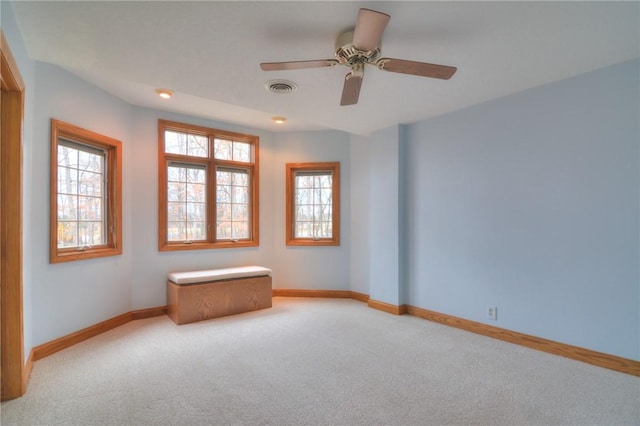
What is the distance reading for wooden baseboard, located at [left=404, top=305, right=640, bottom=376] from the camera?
2.39 meters

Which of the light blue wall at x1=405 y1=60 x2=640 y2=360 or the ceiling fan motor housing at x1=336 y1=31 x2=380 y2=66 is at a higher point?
the ceiling fan motor housing at x1=336 y1=31 x2=380 y2=66

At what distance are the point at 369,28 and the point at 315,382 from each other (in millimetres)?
2302

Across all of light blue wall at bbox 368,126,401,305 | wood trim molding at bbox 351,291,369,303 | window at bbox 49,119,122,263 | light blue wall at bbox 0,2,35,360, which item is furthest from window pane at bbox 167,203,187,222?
wood trim molding at bbox 351,291,369,303

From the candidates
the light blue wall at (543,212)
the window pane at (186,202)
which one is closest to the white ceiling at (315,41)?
the light blue wall at (543,212)

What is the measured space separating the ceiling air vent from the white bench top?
2.27 meters

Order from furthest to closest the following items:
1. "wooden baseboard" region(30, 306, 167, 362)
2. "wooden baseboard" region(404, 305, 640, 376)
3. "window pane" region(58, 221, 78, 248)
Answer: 1. "window pane" region(58, 221, 78, 248)
2. "wooden baseboard" region(30, 306, 167, 362)
3. "wooden baseboard" region(404, 305, 640, 376)

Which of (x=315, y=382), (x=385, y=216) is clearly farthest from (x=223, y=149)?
(x=315, y=382)

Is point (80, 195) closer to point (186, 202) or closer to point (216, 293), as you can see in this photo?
point (186, 202)

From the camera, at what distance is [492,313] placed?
3.14 metres

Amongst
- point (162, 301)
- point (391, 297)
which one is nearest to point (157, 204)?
point (162, 301)

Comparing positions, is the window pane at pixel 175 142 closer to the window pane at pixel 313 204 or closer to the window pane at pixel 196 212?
the window pane at pixel 196 212

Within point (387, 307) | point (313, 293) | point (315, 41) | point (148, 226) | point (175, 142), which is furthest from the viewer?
point (313, 293)

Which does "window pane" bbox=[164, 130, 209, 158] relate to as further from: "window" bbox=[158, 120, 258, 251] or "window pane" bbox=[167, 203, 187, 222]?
"window pane" bbox=[167, 203, 187, 222]

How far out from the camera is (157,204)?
154 inches
